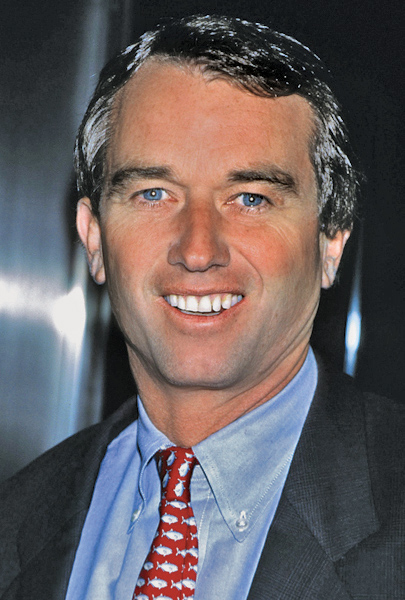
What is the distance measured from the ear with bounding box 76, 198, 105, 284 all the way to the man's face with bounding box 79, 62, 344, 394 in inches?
6.9

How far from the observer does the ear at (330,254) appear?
202 centimetres

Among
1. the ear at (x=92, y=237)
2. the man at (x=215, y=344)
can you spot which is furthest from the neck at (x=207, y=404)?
the ear at (x=92, y=237)

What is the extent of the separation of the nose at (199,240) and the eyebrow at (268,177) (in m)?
0.09

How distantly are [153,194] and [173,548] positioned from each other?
0.78 m

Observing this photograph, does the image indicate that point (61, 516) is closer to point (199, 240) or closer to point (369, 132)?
point (199, 240)

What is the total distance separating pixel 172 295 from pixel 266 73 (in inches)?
22.2

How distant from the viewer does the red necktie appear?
1663mm

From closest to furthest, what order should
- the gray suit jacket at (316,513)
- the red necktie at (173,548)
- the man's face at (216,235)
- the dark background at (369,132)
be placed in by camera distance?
the gray suit jacket at (316,513) → the red necktie at (173,548) → the man's face at (216,235) → the dark background at (369,132)

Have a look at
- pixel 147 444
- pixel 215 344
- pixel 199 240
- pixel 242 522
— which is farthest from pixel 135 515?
pixel 199 240

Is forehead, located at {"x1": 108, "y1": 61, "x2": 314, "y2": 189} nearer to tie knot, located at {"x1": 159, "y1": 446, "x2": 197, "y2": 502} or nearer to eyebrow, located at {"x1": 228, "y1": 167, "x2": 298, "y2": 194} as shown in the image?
eyebrow, located at {"x1": 228, "y1": 167, "x2": 298, "y2": 194}

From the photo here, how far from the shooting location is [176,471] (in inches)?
70.5

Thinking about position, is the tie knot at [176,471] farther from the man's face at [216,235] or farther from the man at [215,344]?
the man's face at [216,235]

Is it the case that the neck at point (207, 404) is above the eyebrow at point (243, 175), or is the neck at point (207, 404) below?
below

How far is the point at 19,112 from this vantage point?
2902mm
